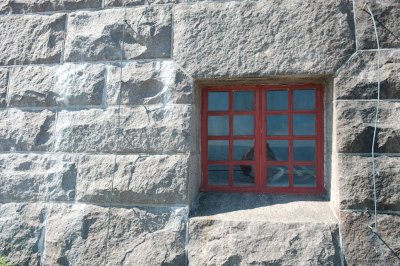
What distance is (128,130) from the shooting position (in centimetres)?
265

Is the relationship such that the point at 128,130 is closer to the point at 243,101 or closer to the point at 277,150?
the point at 243,101

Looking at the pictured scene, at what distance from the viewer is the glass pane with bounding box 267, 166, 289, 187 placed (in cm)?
279

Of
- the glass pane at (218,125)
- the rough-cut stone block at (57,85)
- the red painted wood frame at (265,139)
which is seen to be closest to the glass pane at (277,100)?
the red painted wood frame at (265,139)

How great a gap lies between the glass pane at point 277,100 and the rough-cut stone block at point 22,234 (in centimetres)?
188

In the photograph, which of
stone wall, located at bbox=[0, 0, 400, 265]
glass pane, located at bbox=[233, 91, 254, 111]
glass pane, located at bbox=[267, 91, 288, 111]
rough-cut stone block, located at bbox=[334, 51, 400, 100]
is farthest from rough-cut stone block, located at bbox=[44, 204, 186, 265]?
rough-cut stone block, located at bbox=[334, 51, 400, 100]

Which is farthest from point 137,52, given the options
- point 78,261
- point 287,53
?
point 78,261

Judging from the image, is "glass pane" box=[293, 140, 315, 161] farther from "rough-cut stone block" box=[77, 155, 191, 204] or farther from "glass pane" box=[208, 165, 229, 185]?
"rough-cut stone block" box=[77, 155, 191, 204]

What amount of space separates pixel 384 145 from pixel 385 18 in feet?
2.90

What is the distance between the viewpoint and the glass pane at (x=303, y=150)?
279cm

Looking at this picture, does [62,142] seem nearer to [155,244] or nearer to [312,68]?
[155,244]

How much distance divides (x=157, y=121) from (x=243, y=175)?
794 millimetres

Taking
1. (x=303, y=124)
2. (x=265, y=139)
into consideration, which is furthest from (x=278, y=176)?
(x=303, y=124)

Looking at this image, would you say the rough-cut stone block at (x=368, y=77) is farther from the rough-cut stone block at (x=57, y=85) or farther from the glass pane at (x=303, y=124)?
the rough-cut stone block at (x=57, y=85)

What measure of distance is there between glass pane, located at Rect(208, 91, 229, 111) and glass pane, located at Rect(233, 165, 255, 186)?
1.57 ft
